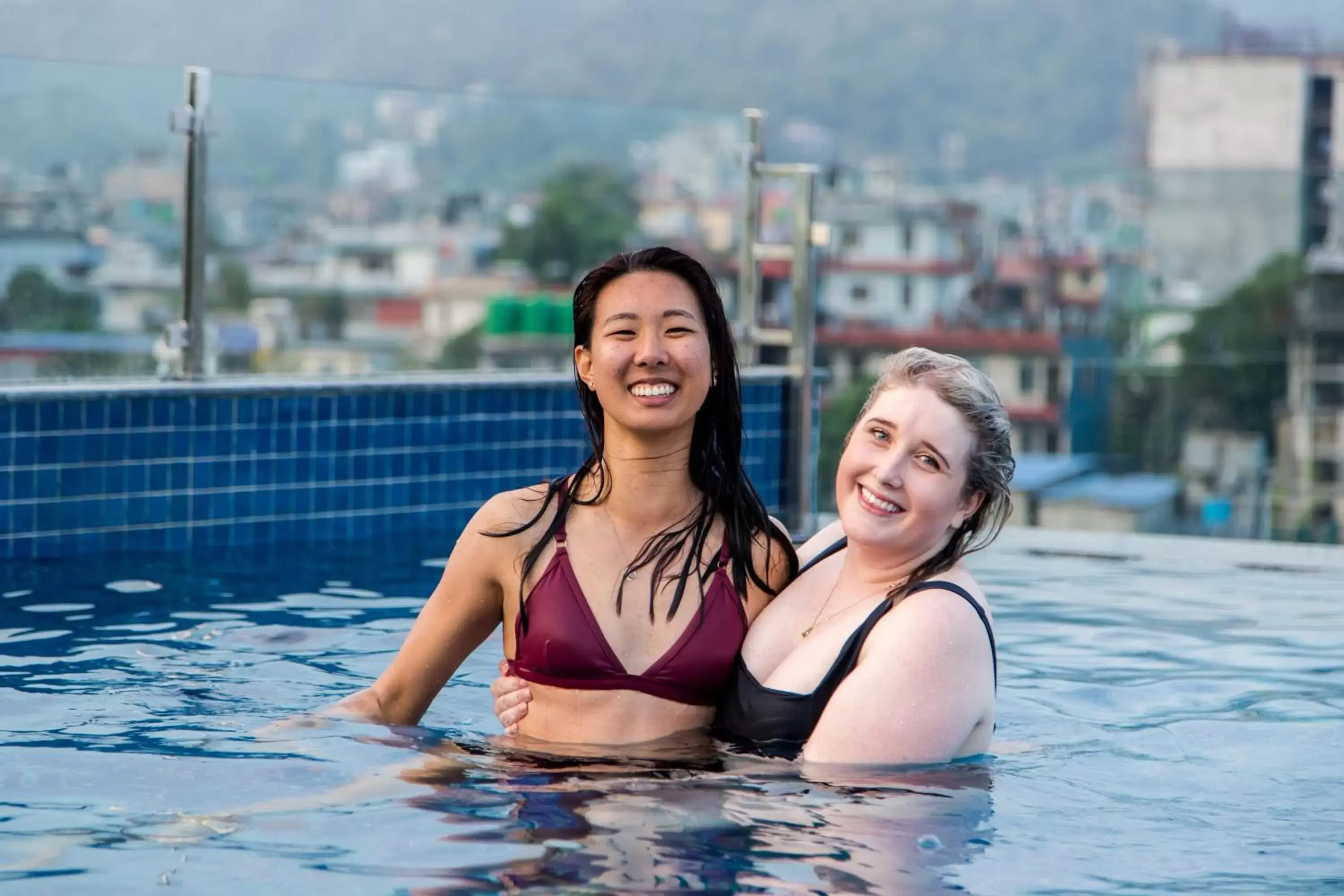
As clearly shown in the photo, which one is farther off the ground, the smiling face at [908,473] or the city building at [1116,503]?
the smiling face at [908,473]

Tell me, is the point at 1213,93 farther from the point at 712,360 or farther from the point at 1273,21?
the point at 712,360

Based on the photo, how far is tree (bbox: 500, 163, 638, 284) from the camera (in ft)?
114

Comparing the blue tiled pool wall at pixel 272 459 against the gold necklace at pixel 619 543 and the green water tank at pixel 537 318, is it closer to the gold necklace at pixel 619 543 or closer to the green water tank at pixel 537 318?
the gold necklace at pixel 619 543

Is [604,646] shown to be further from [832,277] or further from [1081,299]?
[832,277]

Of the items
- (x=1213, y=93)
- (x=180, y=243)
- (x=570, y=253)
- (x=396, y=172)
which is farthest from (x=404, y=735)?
(x=1213, y=93)

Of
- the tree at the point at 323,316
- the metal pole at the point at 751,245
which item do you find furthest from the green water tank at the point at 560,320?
the tree at the point at 323,316

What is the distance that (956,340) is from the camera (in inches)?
1743

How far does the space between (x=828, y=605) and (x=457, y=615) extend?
0.64 meters

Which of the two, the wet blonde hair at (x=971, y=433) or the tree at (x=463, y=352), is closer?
the wet blonde hair at (x=971, y=433)

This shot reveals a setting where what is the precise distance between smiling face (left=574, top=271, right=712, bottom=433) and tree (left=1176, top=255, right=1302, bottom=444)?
34.0 m

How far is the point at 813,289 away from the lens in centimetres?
710

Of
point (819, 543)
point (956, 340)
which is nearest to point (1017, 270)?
point (956, 340)

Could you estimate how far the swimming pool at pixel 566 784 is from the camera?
2549mm

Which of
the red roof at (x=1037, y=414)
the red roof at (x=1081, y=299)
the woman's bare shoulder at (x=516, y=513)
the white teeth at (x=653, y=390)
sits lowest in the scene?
the red roof at (x=1037, y=414)
